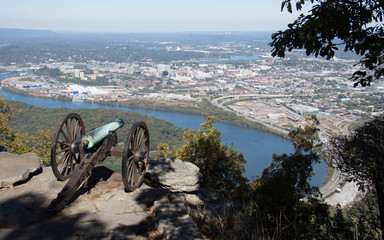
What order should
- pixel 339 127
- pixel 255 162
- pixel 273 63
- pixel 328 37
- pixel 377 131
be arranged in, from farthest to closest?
pixel 273 63 < pixel 339 127 < pixel 255 162 < pixel 377 131 < pixel 328 37

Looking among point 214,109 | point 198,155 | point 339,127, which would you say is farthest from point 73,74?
point 198,155

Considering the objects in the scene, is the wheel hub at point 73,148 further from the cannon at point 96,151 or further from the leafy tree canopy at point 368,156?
the leafy tree canopy at point 368,156

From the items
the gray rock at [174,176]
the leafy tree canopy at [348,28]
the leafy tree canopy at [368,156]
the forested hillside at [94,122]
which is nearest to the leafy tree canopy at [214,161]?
the gray rock at [174,176]

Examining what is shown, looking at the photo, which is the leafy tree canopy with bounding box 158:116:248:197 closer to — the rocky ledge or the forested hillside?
the rocky ledge

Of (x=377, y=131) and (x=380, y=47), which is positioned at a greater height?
(x=380, y=47)

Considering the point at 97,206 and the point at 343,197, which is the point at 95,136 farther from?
the point at 343,197

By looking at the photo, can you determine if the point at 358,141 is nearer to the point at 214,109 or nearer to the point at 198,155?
the point at 198,155
